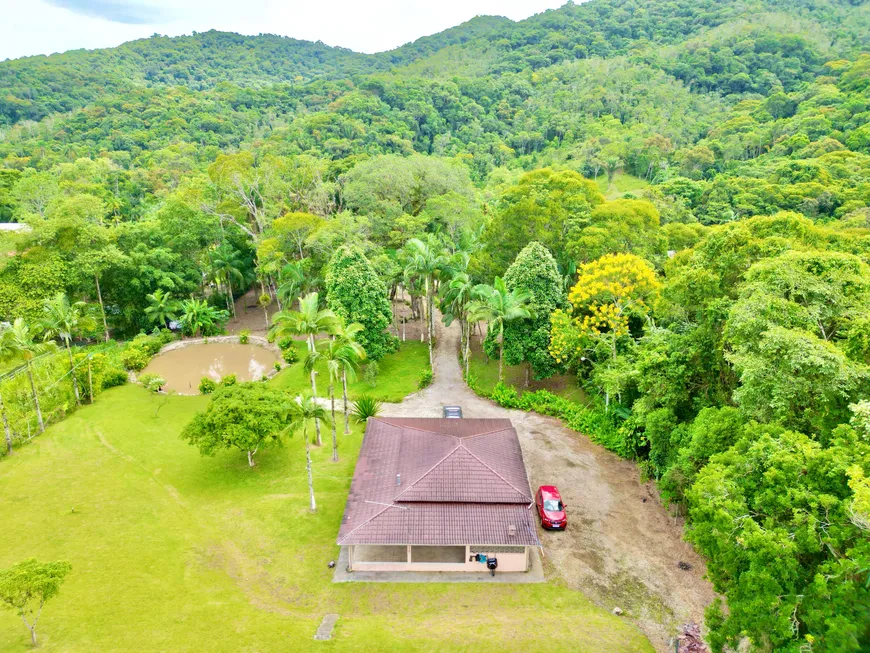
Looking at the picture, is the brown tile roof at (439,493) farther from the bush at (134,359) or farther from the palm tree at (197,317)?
the palm tree at (197,317)

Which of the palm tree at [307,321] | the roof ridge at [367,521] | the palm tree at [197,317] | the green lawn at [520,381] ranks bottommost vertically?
the green lawn at [520,381]

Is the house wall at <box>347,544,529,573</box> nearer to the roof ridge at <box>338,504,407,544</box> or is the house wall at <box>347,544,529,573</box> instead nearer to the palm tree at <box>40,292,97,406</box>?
the roof ridge at <box>338,504,407,544</box>

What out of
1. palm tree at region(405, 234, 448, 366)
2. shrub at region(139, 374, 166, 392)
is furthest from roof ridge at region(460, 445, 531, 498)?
shrub at region(139, 374, 166, 392)

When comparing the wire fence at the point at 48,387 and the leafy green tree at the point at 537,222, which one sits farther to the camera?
the leafy green tree at the point at 537,222

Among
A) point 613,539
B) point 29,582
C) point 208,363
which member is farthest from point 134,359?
point 613,539

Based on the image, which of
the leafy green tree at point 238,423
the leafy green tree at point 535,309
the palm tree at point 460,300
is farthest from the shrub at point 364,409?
the leafy green tree at point 535,309

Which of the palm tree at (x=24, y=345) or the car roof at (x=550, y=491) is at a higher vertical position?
the palm tree at (x=24, y=345)

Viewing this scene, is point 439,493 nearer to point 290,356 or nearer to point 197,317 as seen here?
point 290,356
